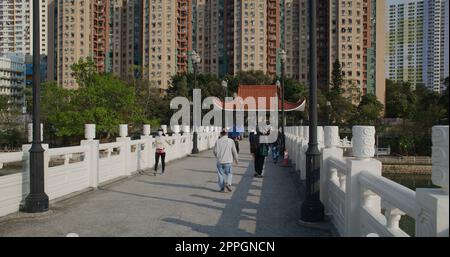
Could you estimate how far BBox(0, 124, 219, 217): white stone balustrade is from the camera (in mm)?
8844

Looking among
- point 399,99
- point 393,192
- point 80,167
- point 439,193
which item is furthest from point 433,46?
point 439,193

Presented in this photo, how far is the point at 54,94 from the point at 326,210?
61.4 metres

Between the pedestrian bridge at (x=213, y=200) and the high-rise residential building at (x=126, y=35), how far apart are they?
118 meters

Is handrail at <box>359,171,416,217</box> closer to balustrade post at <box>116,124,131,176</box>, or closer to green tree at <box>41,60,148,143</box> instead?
balustrade post at <box>116,124,131,176</box>

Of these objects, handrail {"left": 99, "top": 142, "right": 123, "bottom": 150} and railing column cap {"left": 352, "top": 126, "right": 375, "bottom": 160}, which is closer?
railing column cap {"left": 352, "top": 126, "right": 375, "bottom": 160}

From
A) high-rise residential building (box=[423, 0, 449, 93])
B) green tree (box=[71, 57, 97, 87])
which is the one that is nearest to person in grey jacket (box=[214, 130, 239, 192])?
green tree (box=[71, 57, 97, 87])

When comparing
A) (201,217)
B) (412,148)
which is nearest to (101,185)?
(201,217)

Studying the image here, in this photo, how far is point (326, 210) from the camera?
8.79 meters

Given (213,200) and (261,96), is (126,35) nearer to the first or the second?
(261,96)

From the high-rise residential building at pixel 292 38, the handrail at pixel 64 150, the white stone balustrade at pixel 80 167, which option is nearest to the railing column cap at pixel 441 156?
the white stone balustrade at pixel 80 167

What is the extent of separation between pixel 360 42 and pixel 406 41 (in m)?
45.5

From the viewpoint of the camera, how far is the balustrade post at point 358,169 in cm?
596

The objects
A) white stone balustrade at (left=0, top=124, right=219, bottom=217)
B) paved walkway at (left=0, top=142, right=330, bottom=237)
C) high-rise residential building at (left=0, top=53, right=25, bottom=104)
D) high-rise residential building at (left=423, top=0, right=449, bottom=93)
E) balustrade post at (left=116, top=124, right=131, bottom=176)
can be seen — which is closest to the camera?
paved walkway at (left=0, top=142, right=330, bottom=237)

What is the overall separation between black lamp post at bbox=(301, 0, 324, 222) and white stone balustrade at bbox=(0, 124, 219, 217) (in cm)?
560
